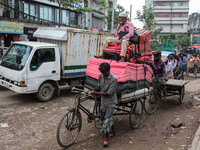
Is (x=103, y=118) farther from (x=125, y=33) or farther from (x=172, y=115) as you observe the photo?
(x=172, y=115)

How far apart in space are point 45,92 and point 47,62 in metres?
1.06

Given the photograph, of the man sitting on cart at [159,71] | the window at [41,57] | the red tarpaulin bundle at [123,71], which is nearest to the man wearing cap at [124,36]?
the red tarpaulin bundle at [123,71]

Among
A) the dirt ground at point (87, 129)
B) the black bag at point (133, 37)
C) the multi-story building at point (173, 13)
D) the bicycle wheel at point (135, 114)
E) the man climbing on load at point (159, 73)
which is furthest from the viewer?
the multi-story building at point (173, 13)

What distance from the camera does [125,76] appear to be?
4527 mm

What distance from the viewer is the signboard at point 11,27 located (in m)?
17.9

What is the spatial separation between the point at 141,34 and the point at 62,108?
334 cm

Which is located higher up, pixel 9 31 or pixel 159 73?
pixel 9 31

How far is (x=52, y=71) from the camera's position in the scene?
7.52 metres

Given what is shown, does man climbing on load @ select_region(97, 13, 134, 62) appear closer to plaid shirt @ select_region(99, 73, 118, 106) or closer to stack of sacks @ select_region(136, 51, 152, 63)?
stack of sacks @ select_region(136, 51, 152, 63)

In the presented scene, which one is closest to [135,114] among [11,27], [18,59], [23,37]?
[18,59]

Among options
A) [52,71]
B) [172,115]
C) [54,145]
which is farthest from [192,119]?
[52,71]

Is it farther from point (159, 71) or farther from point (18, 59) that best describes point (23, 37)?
point (159, 71)

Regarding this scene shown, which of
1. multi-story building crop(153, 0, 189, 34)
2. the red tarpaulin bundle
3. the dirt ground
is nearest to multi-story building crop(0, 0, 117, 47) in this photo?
the dirt ground

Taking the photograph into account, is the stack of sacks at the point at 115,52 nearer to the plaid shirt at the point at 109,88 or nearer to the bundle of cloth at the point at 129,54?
the bundle of cloth at the point at 129,54
